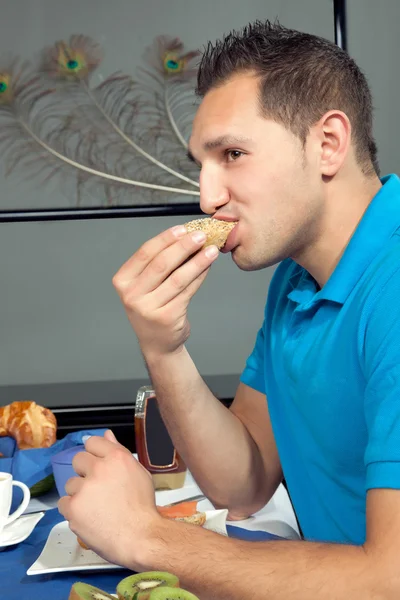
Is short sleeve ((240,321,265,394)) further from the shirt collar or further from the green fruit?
the green fruit

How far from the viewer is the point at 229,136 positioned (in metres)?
1.29

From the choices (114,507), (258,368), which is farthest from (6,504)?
(258,368)

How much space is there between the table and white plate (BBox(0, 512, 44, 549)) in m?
0.02

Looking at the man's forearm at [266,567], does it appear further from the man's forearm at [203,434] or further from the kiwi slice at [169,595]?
the man's forearm at [203,434]

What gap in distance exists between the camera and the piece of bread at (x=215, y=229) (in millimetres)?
1293

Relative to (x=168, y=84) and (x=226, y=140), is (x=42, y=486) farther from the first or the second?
(x=168, y=84)

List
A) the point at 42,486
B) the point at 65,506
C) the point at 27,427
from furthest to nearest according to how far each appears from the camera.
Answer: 1. the point at 27,427
2. the point at 42,486
3. the point at 65,506

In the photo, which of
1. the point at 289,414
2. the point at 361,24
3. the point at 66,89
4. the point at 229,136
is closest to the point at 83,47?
the point at 66,89

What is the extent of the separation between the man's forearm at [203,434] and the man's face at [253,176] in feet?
0.80

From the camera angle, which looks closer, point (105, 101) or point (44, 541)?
point (44, 541)

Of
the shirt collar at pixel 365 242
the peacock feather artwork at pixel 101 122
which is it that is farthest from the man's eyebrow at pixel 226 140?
the peacock feather artwork at pixel 101 122

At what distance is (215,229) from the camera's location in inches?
51.3

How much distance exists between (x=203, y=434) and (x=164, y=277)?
36 cm

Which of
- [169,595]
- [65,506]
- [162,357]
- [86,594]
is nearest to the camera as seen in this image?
[169,595]
